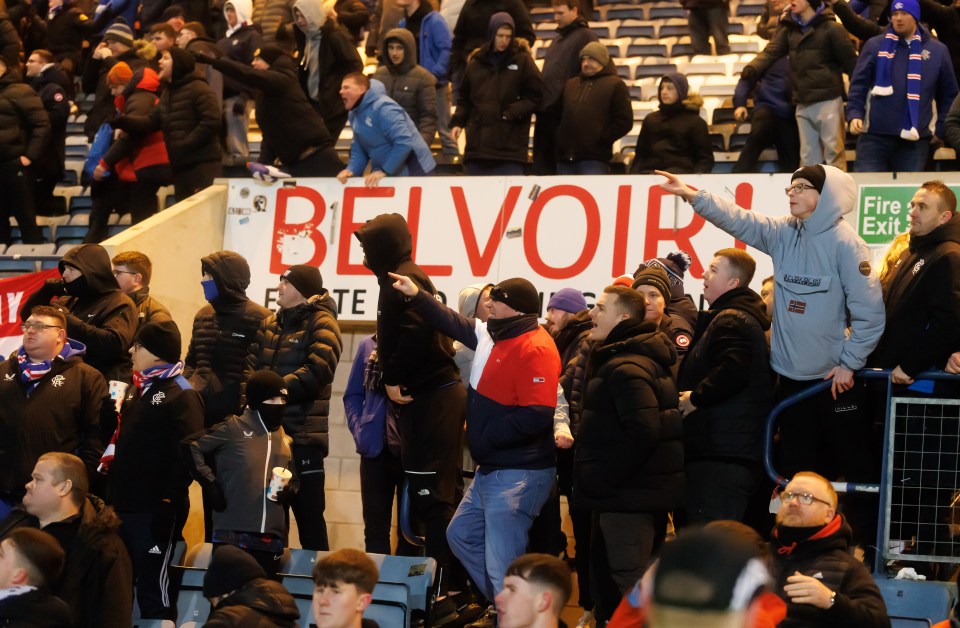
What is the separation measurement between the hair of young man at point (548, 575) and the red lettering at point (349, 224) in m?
4.32

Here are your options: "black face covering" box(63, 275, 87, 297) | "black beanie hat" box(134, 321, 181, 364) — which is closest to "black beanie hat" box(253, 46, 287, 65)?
"black face covering" box(63, 275, 87, 297)

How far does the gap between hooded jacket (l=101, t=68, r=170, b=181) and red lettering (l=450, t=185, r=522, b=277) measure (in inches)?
100

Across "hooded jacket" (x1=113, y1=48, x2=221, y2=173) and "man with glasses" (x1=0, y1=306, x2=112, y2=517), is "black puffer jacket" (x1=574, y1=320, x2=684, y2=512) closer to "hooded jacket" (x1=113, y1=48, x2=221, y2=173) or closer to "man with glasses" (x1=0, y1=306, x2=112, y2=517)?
"man with glasses" (x1=0, y1=306, x2=112, y2=517)

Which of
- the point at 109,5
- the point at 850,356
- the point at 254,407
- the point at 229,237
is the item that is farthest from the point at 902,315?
the point at 109,5

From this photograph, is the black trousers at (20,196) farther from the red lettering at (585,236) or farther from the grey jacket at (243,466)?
the grey jacket at (243,466)

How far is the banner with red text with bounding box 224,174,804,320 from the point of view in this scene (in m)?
8.46

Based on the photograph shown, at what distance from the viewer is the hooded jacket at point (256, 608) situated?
5.27 meters

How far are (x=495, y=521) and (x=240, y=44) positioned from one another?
631 cm

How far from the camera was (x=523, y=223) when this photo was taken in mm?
8836

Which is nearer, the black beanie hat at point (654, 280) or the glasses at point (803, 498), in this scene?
→ the glasses at point (803, 498)

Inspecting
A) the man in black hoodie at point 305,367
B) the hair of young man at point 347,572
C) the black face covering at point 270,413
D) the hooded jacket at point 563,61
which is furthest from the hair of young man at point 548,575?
the hooded jacket at point 563,61

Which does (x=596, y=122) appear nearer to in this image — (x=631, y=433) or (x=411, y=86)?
(x=411, y=86)

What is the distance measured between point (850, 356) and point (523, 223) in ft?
10.7

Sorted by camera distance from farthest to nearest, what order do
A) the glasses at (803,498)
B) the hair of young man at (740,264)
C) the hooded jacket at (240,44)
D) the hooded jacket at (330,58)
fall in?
the hooded jacket at (240,44), the hooded jacket at (330,58), the hair of young man at (740,264), the glasses at (803,498)
